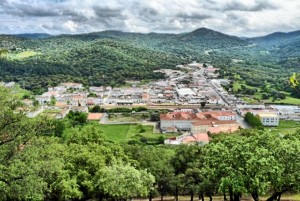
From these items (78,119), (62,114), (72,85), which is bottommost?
(78,119)

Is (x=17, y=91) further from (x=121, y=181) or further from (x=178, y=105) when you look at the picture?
(x=178, y=105)

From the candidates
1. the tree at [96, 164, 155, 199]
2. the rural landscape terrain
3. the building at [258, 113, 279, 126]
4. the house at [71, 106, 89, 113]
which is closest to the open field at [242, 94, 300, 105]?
the rural landscape terrain

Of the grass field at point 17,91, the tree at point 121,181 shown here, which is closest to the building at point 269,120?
the grass field at point 17,91

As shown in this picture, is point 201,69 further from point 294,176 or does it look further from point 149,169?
point 294,176

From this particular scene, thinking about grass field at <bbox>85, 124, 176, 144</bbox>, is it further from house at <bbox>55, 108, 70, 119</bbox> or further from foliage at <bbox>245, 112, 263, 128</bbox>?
foliage at <bbox>245, 112, 263, 128</bbox>

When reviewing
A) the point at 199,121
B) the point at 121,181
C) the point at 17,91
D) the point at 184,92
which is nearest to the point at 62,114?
the point at 199,121

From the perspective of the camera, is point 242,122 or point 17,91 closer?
point 17,91

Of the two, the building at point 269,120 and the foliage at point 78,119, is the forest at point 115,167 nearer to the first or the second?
the foliage at point 78,119

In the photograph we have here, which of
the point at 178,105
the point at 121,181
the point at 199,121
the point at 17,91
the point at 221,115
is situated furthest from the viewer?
the point at 178,105

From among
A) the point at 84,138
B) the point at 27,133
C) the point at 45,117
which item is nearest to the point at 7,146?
the point at 27,133

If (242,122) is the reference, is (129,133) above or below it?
below
